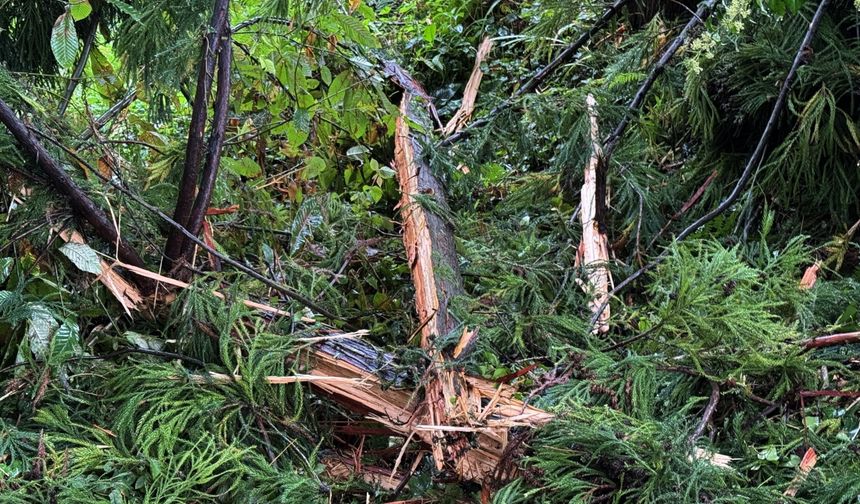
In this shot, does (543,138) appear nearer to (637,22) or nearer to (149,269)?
(637,22)

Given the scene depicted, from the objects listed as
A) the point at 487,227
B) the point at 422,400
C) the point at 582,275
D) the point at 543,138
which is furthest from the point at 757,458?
the point at 543,138

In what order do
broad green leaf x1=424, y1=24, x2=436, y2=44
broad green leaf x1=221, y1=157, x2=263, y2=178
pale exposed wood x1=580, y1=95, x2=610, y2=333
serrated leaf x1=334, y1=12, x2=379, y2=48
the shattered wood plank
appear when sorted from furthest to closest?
broad green leaf x1=424, y1=24, x2=436, y2=44, broad green leaf x1=221, y1=157, x2=263, y2=178, pale exposed wood x1=580, y1=95, x2=610, y2=333, serrated leaf x1=334, y1=12, x2=379, y2=48, the shattered wood plank

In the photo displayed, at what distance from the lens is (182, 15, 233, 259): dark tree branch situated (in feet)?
5.90

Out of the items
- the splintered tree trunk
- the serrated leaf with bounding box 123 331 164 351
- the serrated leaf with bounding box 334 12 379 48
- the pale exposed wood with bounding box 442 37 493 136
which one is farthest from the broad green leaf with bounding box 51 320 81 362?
the pale exposed wood with bounding box 442 37 493 136

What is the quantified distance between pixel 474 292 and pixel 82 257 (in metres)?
1.22

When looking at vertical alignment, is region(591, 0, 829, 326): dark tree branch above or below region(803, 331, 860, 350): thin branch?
above

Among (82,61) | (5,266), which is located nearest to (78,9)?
(82,61)

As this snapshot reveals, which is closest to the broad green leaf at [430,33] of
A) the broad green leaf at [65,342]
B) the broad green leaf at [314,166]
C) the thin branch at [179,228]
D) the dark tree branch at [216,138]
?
the broad green leaf at [314,166]

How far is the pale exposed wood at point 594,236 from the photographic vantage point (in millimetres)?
2109

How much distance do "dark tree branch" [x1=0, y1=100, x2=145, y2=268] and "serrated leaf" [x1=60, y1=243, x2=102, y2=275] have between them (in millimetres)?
69

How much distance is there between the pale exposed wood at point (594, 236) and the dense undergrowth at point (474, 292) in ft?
0.18

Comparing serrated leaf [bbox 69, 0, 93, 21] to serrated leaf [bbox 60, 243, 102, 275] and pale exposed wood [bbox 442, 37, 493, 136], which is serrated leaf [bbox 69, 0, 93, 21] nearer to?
serrated leaf [bbox 60, 243, 102, 275]

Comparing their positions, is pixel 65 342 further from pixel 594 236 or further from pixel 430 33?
pixel 430 33

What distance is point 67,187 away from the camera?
5.37 feet
